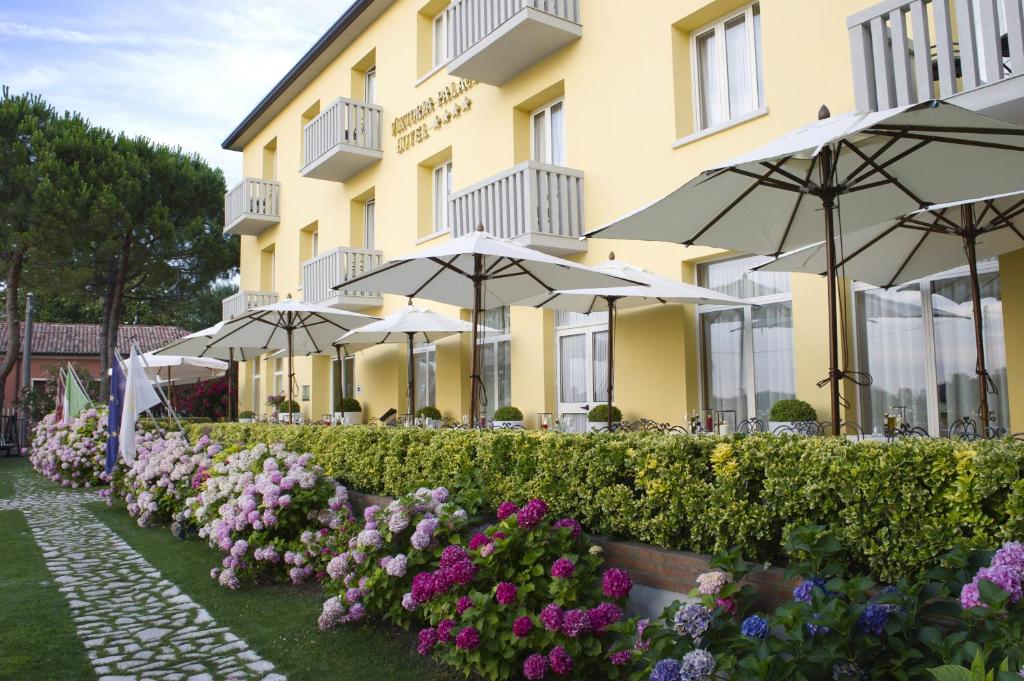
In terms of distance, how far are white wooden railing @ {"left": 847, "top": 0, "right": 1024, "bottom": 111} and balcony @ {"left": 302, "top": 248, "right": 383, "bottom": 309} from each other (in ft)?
35.0

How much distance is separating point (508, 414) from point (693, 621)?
27.0 feet

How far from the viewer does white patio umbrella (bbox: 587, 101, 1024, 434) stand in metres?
4.27

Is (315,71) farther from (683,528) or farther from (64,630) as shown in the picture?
(683,528)

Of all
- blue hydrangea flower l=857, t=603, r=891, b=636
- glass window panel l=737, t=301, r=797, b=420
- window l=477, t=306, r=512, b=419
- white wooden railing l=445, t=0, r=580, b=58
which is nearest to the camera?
blue hydrangea flower l=857, t=603, r=891, b=636

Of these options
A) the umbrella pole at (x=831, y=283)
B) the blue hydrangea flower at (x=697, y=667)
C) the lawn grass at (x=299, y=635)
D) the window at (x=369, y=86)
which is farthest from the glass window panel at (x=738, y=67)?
the window at (x=369, y=86)

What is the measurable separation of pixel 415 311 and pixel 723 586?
928 centimetres

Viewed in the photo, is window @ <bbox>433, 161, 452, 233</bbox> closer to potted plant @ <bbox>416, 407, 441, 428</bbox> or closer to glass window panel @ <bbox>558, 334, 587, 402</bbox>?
potted plant @ <bbox>416, 407, 441, 428</bbox>

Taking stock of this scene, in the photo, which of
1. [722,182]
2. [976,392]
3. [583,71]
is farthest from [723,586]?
[583,71]

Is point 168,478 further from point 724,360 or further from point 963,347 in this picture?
point 963,347

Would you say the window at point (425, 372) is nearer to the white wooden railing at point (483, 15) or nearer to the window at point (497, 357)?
the window at point (497, 357)

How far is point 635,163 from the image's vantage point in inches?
413

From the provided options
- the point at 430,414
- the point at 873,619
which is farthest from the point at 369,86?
the point at 873,619

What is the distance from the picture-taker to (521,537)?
4.70 metres

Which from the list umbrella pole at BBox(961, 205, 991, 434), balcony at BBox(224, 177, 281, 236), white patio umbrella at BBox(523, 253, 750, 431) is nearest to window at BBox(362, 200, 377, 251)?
balcony at BBox(224, 177, 281, 236)
